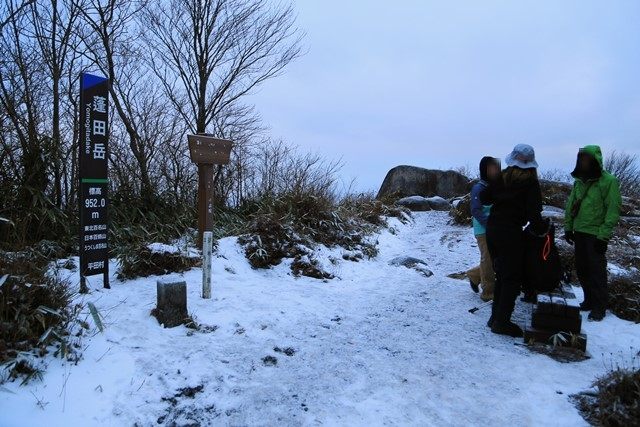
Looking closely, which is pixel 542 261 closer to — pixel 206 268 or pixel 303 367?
pixel 303 367

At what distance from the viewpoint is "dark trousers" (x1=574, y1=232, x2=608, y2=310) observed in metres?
4.62

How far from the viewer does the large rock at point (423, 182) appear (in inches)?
735

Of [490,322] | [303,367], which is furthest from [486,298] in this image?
[303,367]

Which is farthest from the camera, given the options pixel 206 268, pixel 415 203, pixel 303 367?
pixel 415 203

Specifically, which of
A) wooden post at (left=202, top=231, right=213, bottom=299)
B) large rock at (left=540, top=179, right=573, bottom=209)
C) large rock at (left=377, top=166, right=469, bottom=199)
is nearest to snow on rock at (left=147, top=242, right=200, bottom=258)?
wooden post at (left=202, top=231, right=213, bottom=299)

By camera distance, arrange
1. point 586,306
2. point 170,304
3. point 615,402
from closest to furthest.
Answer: point 615,402
point 170,304
point 586,306

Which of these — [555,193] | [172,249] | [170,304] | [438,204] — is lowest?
[170,304]

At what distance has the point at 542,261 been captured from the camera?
429 cm

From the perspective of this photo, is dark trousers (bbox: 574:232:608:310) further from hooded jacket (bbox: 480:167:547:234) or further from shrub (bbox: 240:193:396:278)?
shrub (bbox: 240:193:396:278)

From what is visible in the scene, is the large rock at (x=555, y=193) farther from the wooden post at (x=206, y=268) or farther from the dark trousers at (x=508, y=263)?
the wooden post at (x=206, y=268)

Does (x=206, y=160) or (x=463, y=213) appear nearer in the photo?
(x=206, y=160)

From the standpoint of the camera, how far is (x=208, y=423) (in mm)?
2824

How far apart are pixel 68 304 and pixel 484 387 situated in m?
3.54

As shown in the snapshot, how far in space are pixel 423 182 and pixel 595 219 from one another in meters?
14.4
